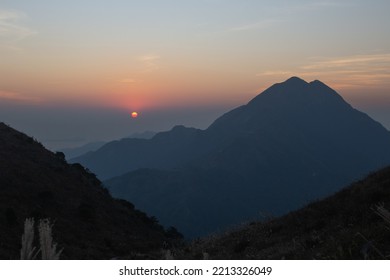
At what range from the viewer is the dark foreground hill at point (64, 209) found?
3147 cm

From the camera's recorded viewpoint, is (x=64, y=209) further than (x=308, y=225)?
Yes

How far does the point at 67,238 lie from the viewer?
33.4m

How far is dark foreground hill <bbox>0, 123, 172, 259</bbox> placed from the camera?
103 feet

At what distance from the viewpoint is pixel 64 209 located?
43.4 meters

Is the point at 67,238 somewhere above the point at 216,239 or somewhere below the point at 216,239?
below

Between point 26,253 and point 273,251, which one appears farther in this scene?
point 273,251

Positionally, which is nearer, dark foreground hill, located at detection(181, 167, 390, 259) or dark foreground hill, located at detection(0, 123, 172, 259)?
dark foreground hill, located at detection(181, 167, 390, 259)

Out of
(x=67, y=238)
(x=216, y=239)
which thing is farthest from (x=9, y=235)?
(x=216, y=239)

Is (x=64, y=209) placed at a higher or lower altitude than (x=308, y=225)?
lower

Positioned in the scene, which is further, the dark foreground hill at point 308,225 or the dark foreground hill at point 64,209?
the dark foreground hill at point 64,209

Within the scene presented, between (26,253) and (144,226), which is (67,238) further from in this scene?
(26,253)
